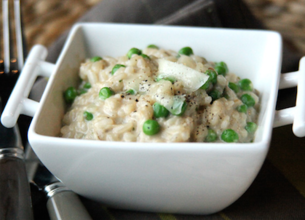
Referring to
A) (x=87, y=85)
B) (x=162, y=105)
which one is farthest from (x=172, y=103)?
(x=87, y=85)

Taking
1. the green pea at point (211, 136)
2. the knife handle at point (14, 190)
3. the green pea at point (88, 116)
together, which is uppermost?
the green pea at point (88, 116)

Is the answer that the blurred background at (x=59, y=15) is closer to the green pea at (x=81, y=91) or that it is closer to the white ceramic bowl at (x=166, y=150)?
the white ceramic bowl at (x=166, y=150)

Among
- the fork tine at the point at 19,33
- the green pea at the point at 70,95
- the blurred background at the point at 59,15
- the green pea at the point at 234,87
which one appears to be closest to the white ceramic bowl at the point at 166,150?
the green pea at the point at 70,95

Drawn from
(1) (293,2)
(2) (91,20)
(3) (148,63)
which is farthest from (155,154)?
(1) (293,2)

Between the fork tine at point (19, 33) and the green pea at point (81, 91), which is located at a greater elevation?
the fork tine at point (19, 33)

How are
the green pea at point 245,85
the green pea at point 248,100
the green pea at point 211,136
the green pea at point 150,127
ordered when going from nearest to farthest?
the green pea at point 150,127 → the green pea at point 211,136 → the green pea at point 248,100 → the green pea at point 245,85

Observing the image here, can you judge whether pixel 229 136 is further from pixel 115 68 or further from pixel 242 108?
pixel 115 68
